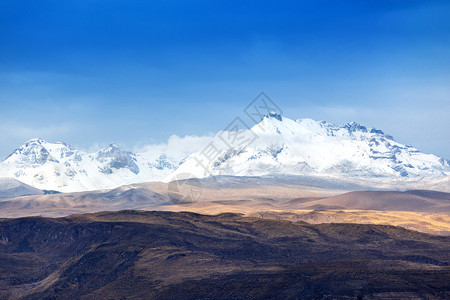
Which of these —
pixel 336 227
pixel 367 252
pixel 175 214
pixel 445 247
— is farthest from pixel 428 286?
pixel 175 214

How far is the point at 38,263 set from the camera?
4173 inches

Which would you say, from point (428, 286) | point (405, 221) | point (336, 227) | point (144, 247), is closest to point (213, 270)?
point (144, 247)

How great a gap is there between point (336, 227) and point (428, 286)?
6230cm

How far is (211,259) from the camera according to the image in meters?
90.3

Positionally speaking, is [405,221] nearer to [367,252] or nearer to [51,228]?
[367,252]

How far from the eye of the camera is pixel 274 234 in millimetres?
119562

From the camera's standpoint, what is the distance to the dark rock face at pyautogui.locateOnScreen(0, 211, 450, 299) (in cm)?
6712

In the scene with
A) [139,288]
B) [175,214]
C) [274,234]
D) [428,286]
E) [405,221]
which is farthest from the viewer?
[405,221]

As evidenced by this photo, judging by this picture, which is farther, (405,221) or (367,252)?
(405,221)

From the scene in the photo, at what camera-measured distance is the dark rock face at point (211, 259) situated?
2643 inches

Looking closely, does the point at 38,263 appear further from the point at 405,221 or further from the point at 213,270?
the point at 405,221

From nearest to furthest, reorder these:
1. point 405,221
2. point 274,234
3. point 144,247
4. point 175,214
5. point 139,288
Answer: point 139,288 < point 144,247 < point 274,234 < point 175,214 < point 405,221

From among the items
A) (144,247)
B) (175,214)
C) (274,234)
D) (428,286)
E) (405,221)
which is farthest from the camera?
(405,221)

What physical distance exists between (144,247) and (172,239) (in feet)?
25.3
